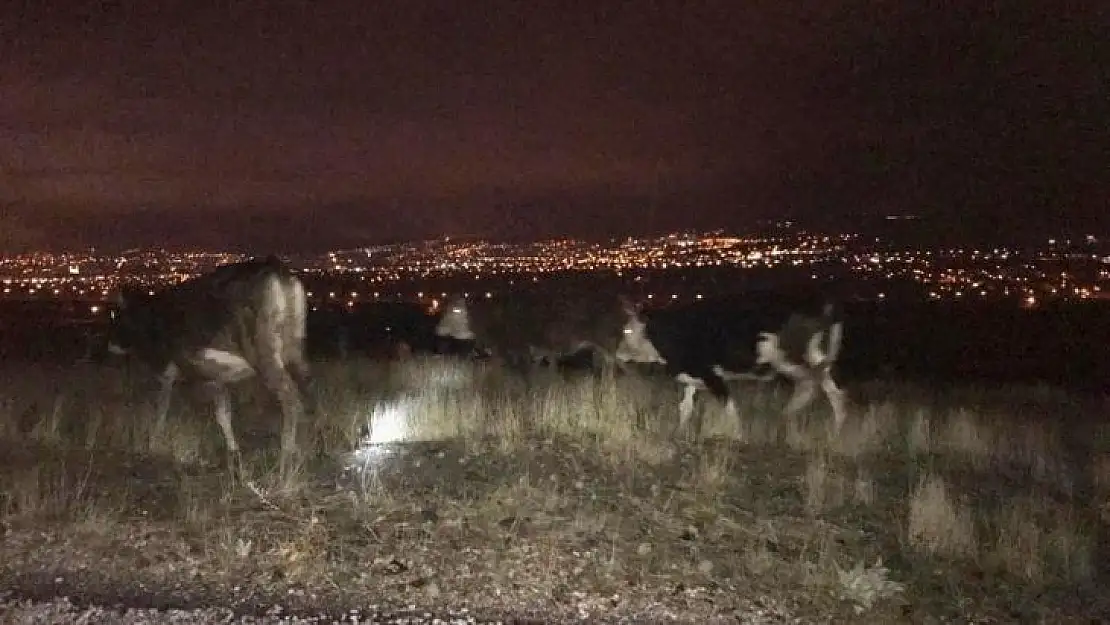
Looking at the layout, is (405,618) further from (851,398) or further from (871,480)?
(851,398)

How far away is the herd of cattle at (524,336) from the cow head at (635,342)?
0.09ft

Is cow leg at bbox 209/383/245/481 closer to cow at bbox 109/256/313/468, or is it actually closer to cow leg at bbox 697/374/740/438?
cow at bbox 109/256/313/468

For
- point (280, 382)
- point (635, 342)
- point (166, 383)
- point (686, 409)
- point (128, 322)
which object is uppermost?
point (128, 322)

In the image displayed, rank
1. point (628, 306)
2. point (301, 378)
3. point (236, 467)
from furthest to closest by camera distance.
Result: point (628, 306)
point (301, 378)
point (236, 467)

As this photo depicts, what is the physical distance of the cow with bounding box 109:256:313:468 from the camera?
10.9 metres

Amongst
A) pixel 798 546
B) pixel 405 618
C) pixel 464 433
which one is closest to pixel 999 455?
pixel 798 546

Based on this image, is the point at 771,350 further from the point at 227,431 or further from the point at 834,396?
the point at 227,431

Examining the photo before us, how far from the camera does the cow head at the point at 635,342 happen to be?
756 inches

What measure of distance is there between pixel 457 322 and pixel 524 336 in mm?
2974

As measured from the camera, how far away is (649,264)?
181ft

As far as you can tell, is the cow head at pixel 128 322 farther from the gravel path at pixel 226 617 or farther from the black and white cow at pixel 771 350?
the black and white cow at pixel 771 350

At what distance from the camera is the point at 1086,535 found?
324 inches

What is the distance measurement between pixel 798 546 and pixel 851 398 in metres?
10.7

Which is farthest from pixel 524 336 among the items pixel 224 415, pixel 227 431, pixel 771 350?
pixel 227 431
